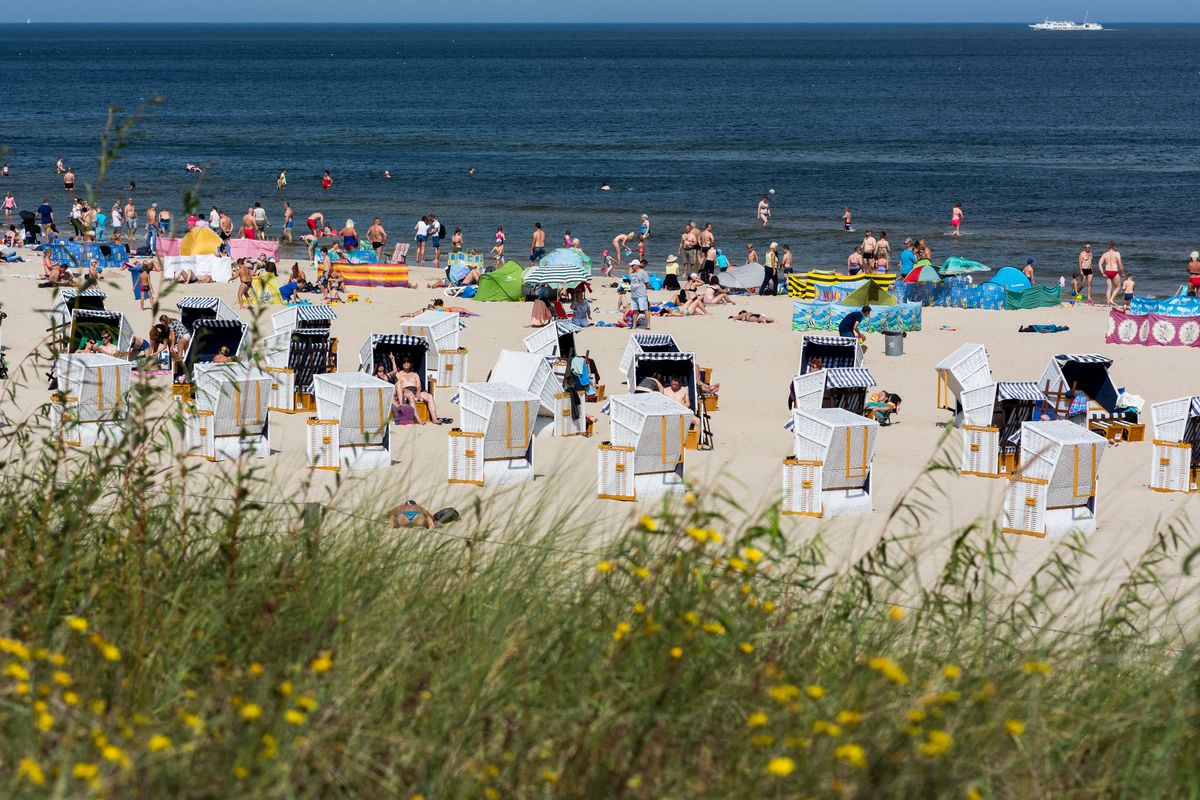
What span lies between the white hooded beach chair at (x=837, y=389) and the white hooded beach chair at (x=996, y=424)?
3.76 ft

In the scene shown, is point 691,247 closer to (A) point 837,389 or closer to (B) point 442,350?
(B) point 442,350

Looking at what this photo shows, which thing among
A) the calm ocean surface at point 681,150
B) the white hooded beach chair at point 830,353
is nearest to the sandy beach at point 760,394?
the white hooded beach chair at point 830,353

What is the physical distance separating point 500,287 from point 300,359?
8450 millimetres

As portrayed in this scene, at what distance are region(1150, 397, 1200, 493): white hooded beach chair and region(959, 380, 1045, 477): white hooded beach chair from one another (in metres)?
1.24

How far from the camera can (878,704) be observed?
3.51 m

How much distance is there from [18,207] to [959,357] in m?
33.1

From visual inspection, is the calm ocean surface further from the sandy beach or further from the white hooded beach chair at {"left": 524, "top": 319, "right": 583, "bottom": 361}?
the white hooded beach chair at {"left": 524, "top": 319, "right": 583, "bottom": 361}

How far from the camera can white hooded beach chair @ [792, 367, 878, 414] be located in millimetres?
14680

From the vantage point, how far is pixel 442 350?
17234mm

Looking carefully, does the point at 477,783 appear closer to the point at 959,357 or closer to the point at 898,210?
the point at 959,357

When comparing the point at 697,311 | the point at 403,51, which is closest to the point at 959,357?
the point at 697,311

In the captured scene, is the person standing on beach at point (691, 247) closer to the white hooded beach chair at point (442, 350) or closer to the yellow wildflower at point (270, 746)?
the white hooded beach chair at point (442, 350)

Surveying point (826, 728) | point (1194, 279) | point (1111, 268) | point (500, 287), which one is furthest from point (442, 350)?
point (1111, 268)

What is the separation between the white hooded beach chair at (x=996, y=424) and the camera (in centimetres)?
1334
